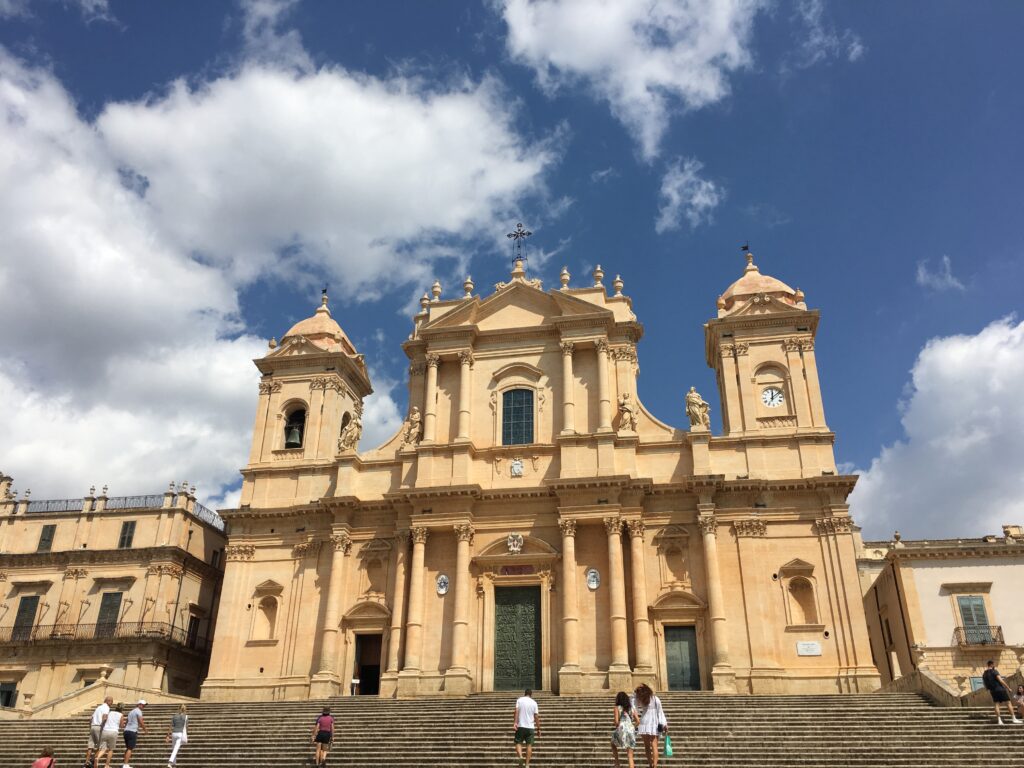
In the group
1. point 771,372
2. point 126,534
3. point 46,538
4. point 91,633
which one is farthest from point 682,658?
point 46,538

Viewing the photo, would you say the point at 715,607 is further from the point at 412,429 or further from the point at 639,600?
the point at 412,429

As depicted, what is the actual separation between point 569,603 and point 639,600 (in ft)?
7.23

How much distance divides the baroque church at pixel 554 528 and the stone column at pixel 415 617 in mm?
65

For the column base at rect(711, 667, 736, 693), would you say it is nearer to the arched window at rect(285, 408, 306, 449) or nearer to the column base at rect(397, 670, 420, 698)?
the column base at rect(397, 670, 420, 698)

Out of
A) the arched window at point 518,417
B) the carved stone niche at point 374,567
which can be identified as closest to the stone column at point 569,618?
the arched window at point 518,417

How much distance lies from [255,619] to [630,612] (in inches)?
515

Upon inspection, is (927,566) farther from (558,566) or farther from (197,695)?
(197,695)

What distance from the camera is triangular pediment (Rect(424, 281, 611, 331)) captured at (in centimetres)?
3170

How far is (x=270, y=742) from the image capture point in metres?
20.1

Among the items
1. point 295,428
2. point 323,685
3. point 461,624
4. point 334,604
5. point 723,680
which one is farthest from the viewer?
point 295,428

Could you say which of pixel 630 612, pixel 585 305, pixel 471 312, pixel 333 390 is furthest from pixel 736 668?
pixel 333 390

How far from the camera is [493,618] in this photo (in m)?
28.0

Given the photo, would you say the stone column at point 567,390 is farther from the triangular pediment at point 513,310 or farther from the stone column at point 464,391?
the stone column at point 464,391

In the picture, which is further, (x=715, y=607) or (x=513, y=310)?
(x=513, y=310)
